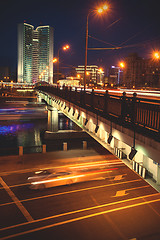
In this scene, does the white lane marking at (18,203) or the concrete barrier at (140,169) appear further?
the white lane marking at (18,203)

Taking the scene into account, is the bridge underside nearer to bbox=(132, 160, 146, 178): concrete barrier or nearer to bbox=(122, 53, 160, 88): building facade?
bbox=(132, 160, 146, 178): concrete barrier

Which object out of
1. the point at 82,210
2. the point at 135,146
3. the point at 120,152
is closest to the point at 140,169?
the point at 135,146

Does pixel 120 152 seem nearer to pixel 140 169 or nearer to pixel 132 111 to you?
pixel 140 169

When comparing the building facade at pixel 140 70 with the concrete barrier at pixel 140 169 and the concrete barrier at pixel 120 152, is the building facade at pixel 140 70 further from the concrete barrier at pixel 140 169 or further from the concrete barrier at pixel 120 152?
the concrete barrier at pixel 140 169

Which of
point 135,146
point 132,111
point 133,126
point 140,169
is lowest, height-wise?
point 140,169

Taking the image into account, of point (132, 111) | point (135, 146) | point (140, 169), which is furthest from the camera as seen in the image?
point (132, 111)

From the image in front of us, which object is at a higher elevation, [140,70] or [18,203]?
[140,70]

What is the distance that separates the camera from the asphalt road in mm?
11000

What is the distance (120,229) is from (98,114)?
249 inches

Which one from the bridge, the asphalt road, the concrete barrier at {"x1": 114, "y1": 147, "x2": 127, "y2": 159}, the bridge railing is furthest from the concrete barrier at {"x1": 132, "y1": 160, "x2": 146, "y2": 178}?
the asphalt road

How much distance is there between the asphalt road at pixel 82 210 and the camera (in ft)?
36.1

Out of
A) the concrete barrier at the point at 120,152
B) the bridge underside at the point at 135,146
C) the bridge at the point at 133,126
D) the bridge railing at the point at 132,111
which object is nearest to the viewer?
the bridge underside at the point at 135,146

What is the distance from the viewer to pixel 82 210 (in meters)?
13.0

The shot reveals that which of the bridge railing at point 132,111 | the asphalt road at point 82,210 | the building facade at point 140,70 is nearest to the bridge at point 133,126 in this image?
the bridge railing at point 132,111
